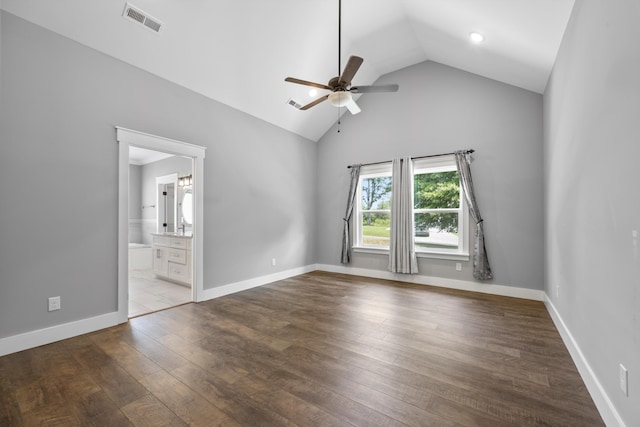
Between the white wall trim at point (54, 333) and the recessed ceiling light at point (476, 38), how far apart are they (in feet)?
17.2

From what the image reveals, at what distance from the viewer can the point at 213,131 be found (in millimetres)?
3982

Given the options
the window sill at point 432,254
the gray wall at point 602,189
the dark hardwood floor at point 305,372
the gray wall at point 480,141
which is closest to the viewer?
the gray wall at point 602,189

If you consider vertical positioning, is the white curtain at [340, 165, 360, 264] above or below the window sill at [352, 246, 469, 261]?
above

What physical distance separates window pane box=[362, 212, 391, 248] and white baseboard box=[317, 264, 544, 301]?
1.88 feet

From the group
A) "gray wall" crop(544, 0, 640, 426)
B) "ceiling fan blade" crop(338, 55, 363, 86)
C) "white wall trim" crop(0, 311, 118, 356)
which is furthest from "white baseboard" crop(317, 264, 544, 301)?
"white wall trim" crop(0, 311, 118, 356)

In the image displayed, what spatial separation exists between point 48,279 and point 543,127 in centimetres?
604

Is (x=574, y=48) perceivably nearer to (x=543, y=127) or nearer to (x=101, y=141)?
(x=543, y=127)

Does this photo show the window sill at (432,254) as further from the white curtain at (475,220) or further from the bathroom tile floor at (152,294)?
the bathroom tile floor at (152,294)

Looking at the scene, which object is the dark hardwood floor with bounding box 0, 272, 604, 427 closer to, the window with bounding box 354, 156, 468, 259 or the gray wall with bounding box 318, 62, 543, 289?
the gray wall with bounding box 318, 62, 543, 289

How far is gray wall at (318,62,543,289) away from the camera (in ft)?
12.8

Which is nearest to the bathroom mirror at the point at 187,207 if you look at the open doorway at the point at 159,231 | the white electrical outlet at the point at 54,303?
the open doorway at the point at 159,231

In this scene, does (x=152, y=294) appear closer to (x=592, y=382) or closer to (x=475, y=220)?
(x=592, y=382)

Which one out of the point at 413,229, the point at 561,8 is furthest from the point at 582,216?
the point at 413,229

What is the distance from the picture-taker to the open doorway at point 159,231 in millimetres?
4170
